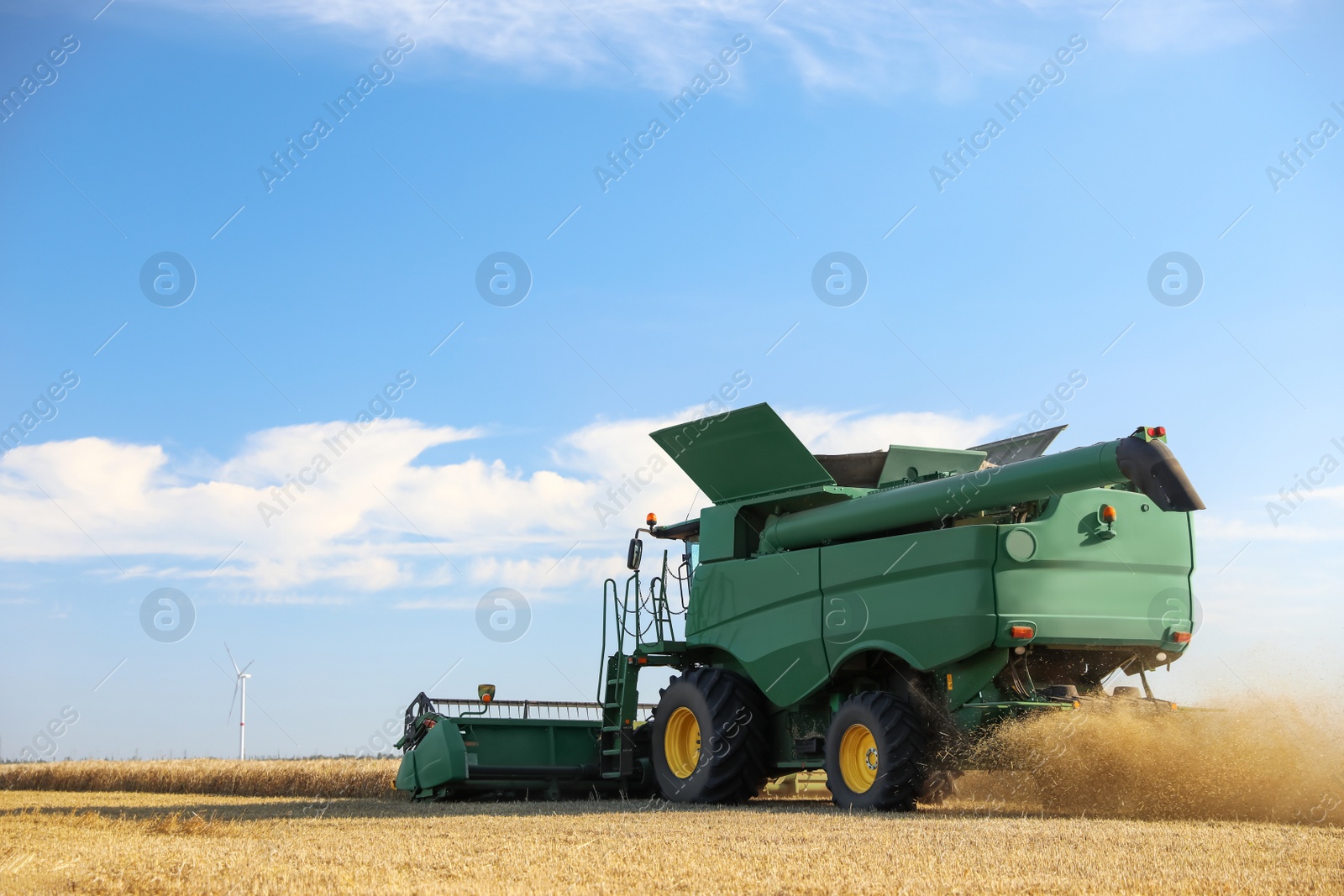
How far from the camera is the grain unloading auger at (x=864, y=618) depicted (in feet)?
35.0

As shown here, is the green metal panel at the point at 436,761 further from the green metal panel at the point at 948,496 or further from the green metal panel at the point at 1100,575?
the green metal panel at the point at 1100,575

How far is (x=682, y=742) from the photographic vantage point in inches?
543

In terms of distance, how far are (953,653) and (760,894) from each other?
505cm

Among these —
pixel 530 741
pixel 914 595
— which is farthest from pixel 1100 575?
pixel 530 741

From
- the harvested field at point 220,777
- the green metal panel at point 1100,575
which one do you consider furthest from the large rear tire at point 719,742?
the harvested field at point 220,777

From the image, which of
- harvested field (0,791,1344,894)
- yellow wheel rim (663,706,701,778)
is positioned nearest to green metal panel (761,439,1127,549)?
yellow wheel rim (663,706,701,778)

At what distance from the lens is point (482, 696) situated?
15.7 metres

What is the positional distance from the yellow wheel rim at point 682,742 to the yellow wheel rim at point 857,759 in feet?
7.99

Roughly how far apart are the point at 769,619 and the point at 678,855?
5482mm

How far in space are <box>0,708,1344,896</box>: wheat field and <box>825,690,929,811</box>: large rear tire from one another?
306 millimetres

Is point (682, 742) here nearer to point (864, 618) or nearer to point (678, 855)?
point (864, 618)

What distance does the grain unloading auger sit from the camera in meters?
10.7

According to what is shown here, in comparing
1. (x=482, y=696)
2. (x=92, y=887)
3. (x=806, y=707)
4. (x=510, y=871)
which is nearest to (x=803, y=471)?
(x=806, y=707)

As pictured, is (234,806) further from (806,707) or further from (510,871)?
(510,871)
